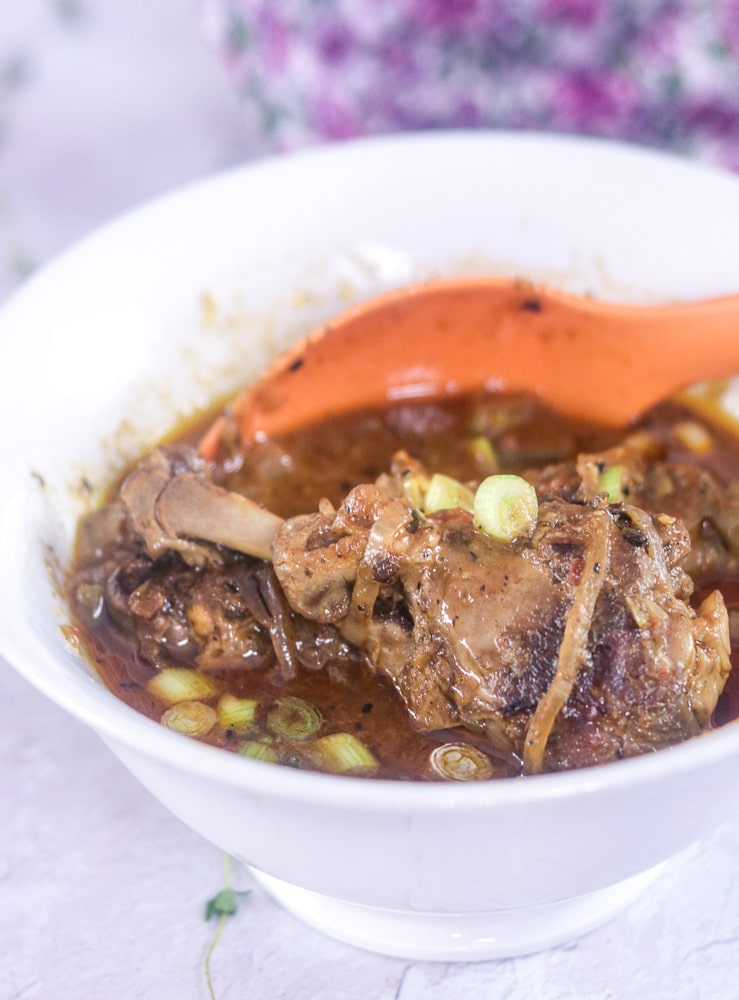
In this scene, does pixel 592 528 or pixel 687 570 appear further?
pixel 687 570

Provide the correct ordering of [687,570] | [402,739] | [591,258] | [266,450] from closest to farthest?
[402,739] → [687,570] → [266,450] → [591,258]

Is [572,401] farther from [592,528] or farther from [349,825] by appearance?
[349,825]

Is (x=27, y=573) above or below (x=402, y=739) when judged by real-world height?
above

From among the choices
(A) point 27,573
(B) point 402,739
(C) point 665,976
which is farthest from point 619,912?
(A) point 27,573

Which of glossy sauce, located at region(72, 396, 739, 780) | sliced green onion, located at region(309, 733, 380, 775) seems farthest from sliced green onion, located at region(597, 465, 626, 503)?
sliced green onion, located at region(309, 733, 380, 775)

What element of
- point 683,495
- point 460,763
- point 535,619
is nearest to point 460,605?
point 535,619

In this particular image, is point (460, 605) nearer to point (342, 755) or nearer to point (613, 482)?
point (342, 755)

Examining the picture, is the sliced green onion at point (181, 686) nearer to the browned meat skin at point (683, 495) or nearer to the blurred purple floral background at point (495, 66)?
the browned meat skin at point (683, 495)
